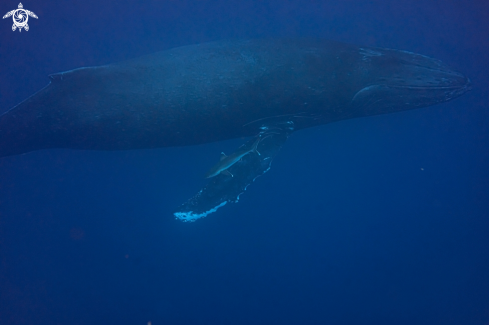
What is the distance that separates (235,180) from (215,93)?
196cm

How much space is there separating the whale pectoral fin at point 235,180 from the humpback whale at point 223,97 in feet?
0.08

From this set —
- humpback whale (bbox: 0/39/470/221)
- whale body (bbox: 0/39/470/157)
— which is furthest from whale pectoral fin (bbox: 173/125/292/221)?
whale body (bbox: 0/39/470/157)

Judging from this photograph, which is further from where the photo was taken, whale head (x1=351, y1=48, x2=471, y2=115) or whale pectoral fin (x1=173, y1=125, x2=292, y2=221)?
whale head (x1=351, y1=48, x2=471, y2=115)

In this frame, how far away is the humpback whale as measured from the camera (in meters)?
5.75

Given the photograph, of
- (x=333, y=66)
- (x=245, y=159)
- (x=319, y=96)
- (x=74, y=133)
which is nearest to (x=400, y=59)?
(x=333, y=66)

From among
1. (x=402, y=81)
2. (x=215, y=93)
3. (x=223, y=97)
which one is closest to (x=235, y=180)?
(x=223, y=97)

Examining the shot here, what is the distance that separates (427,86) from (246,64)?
13.7 feet

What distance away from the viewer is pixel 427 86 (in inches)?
258

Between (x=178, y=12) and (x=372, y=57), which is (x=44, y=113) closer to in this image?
(x=178, y=12)

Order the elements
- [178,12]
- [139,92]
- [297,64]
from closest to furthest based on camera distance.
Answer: [139,92] < [297,64] < [178,12]

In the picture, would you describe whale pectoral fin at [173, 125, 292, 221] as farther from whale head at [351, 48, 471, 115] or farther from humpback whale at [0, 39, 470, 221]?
whale head at [351, 48, 471, 115]

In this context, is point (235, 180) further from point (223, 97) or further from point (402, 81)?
point (402, 81)

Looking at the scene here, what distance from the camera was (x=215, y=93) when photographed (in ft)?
19.2

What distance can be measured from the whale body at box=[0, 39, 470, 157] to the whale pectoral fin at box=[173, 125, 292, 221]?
392mm
